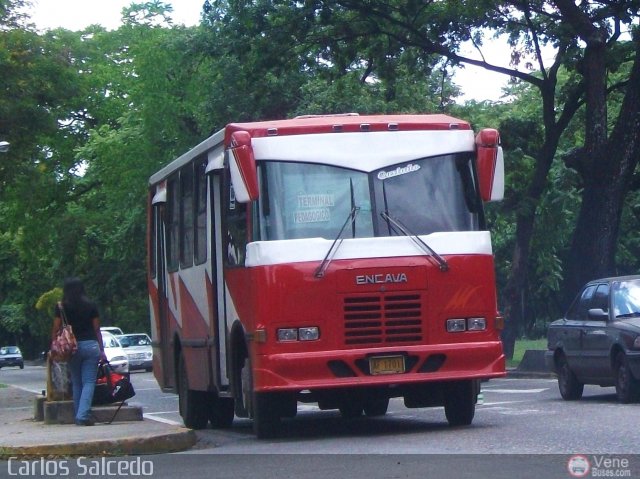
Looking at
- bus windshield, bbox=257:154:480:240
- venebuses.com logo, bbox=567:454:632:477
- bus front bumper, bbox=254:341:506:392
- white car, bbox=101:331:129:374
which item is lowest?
venebuses.com logo, bbox=567:454:632:477

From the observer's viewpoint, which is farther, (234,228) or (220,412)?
(220,412)

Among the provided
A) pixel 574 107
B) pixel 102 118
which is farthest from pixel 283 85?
pixel 102 118

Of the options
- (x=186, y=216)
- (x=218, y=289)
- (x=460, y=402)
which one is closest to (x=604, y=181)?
(x=186, y=216)

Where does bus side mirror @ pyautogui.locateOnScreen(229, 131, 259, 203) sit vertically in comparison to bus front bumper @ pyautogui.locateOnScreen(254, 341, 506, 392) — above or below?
above

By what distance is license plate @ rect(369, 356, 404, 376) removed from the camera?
13.0 metres

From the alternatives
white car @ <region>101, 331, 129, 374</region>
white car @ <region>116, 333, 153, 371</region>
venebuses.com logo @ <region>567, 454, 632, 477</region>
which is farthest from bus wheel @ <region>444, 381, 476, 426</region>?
white car @ <region>116, 333, 153, 371</region>

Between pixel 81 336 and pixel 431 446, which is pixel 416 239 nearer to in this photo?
pixel 431 446

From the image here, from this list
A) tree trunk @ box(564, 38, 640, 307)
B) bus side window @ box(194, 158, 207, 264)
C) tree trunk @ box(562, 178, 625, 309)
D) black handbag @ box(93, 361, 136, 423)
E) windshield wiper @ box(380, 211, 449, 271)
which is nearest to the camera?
windshield wiper @ box(380, 211, 449, 271)

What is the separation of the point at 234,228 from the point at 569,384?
700 centimetres

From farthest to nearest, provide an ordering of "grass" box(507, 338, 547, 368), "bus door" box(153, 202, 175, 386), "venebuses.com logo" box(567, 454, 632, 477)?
"grass" box(507, 338, 547, 368) < "bus door" box(153, 202, 175, 386) < "venebuses.com logo" box(567, 454, 632, 477)

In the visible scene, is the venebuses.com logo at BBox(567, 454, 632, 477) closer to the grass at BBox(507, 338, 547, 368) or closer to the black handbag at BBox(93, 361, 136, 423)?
the black handbag at BBox(93, 361, 136, 423)

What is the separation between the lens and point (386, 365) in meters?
13.0

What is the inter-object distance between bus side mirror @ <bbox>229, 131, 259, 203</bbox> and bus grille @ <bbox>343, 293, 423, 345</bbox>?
141cm

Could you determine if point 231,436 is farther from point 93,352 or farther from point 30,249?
point 30,249
